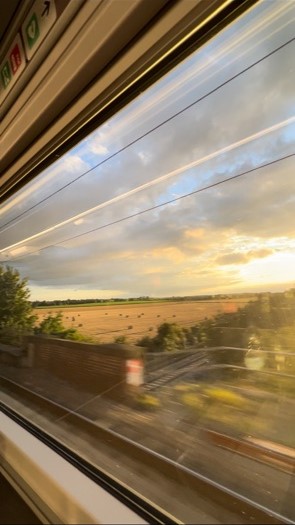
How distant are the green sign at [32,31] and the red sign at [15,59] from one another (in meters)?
0.11

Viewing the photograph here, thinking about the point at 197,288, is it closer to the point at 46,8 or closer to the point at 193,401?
the point at 193,401

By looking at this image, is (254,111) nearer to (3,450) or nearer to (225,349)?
(225,349)

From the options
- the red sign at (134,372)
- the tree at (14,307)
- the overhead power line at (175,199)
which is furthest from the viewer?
the tree at (14,307)

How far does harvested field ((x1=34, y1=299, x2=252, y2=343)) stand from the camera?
1344 millimetres

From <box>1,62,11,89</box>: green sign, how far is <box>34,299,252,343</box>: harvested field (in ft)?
4.05

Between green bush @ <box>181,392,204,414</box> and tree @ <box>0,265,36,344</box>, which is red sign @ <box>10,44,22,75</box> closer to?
green bush @ <box>181,392,204,414</box>

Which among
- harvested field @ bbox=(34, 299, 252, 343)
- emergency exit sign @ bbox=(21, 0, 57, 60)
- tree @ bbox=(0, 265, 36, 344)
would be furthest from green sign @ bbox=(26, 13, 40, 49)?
tree @ bbox=(0, 265, 36, 344)

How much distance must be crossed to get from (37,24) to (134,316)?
1.34 metres

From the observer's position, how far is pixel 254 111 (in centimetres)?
122

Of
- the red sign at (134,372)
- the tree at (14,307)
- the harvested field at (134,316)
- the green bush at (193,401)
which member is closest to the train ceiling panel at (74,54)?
the harvested field at (134,316)

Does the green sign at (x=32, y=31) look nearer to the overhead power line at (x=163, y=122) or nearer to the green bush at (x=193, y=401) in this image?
the overhead power line at (x=163, y=122)

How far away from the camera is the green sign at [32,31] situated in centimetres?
113

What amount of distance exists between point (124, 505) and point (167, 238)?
1.13m

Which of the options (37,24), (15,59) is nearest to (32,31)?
(37,24)
